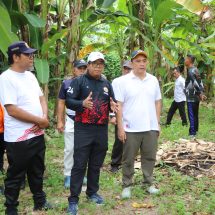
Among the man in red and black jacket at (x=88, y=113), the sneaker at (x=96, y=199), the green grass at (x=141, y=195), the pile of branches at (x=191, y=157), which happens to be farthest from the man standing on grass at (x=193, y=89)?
the man in red and black jacket at (x=88, y=113)

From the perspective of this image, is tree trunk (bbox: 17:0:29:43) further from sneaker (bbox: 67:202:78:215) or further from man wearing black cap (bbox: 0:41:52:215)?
sneaker (bbox: 67:202:78:215)

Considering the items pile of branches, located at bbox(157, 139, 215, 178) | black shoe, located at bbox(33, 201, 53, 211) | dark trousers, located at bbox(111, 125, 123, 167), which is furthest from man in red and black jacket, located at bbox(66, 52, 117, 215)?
pile of branches, located at bbox(157, 139, 215, 178)

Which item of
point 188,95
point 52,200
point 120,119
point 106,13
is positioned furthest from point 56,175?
point 188,95

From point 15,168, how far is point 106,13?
4203 mm

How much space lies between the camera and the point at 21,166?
3639mm

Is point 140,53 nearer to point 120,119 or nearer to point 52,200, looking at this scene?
point 120,119

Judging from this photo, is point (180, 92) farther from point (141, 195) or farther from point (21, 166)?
point (21, 166)

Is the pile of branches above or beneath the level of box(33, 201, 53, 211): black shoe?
above

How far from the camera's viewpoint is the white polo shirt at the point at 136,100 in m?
4.35

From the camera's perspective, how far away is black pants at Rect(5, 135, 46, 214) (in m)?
3.59

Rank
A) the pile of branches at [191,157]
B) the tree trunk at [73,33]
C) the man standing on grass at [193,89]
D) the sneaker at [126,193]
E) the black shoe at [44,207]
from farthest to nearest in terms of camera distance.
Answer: the man standing on grass at [193,89]
the tree trunk at [73,33]
the pile of branches at [191,157]
the sneaker at [126,193]
the black shoe at [44,207]

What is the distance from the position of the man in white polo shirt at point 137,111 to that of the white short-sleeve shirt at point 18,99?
1.07 meters

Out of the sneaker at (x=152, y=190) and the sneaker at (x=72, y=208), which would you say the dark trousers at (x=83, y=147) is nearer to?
the sneaker at (x=72, y=208)

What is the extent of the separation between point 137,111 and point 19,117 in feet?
4.78
